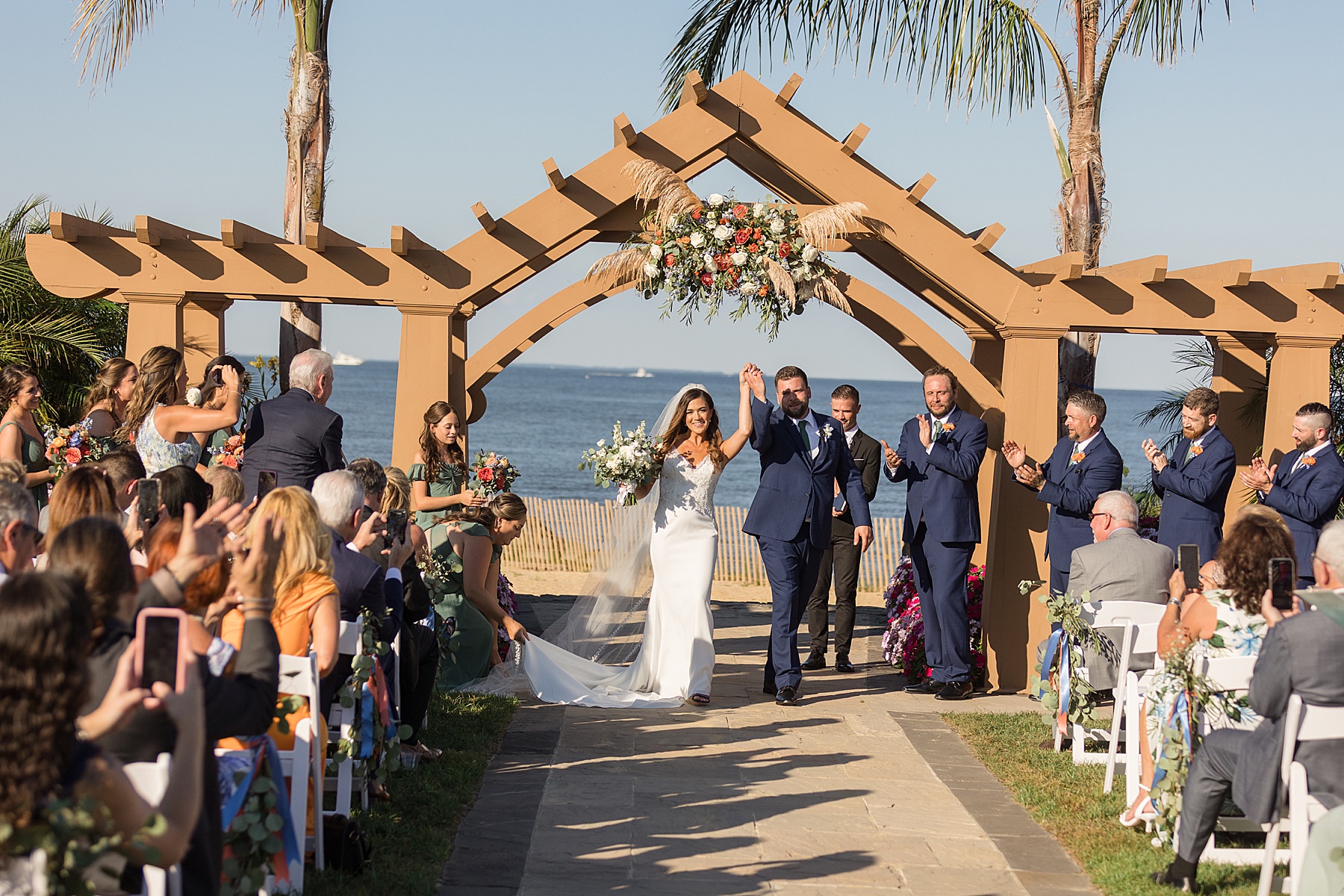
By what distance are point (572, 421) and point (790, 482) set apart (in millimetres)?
73816

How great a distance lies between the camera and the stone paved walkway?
4.73 meters

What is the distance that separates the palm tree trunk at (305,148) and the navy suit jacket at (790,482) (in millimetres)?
4731

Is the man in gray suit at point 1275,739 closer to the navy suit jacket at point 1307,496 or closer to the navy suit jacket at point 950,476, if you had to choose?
the navy suit jacket at point 1307,496

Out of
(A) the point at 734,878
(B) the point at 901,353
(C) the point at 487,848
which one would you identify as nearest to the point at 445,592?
(C) the point at 487,848

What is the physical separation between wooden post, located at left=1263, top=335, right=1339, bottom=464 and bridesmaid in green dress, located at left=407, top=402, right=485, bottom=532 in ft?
17.5

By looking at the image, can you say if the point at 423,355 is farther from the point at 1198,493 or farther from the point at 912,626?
the point at 1198,493

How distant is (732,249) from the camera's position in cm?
807

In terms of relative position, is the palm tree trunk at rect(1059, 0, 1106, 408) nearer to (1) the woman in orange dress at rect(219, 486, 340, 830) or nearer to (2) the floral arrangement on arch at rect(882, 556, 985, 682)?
(2) the floral arrangement on arch at rect(882, 556, 985, 682)

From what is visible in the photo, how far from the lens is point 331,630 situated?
4.39 meters

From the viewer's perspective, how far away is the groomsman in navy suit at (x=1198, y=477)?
7.50 m

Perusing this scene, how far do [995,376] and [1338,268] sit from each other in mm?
2995

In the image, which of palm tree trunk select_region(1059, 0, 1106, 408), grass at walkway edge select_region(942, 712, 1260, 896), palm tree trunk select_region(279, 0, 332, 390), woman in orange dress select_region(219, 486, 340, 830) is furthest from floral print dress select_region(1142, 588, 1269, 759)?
palm tree trunk select_region(279, 0, 332, 390)

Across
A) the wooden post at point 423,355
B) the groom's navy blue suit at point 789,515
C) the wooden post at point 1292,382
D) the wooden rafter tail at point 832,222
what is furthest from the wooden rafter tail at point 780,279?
the wooden post at point 1292,382

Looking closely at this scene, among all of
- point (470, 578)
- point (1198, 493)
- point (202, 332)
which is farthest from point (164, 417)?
point (1198, 493)
